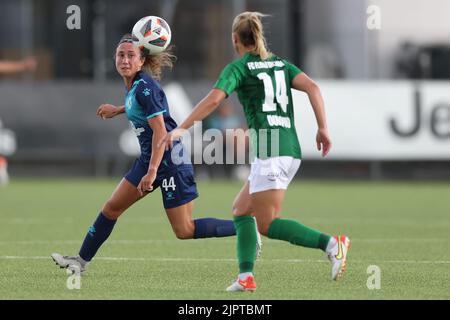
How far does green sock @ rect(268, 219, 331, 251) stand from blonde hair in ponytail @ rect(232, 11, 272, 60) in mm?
1197

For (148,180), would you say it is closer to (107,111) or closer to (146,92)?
(146,92)

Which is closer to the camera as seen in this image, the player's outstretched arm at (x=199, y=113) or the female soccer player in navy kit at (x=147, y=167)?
the player's outstretched arm at (x=199, y=113)

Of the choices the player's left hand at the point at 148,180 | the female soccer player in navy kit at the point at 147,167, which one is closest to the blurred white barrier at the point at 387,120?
the female soccer player in navy kit at the point at 147,167

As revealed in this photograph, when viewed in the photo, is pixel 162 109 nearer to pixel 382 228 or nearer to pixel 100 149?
pixel 382 228

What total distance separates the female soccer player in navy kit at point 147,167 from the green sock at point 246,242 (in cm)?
83

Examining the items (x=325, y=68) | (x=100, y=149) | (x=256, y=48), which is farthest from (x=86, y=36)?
(x=256, y=48)

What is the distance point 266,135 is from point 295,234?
29.4 inches

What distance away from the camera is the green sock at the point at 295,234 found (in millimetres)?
8594

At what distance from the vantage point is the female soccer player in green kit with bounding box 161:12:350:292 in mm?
8484

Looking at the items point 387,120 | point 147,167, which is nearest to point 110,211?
point 147,167

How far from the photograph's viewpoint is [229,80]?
839cm

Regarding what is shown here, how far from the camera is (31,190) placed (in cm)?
2217

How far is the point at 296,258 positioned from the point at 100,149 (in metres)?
14.5

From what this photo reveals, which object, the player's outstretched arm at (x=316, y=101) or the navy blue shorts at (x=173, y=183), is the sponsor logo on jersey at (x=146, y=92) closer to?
the navy blue shorts at (x=173, y=183)
